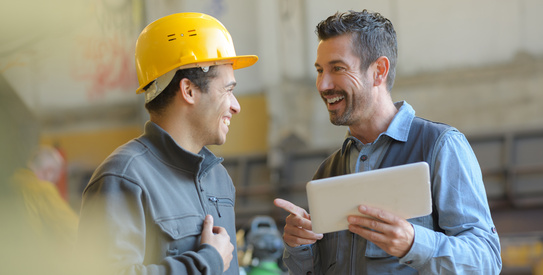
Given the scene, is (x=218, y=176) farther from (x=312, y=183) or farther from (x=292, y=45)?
(x=292, y=45)

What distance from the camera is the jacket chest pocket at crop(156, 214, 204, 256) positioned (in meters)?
1.57

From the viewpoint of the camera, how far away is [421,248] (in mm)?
1664

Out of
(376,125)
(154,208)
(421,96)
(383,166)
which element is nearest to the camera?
(154,208)

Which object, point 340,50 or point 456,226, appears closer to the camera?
point 456,226

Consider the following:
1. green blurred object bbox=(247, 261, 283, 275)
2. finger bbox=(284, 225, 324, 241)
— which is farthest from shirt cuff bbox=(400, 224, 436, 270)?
green blurred object bbox=(247, 261, 283, 275)

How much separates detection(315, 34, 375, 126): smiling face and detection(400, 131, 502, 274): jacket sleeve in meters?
0.36

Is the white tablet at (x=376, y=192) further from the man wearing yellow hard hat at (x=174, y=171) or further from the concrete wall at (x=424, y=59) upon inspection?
the concrete wall at (x=424, y=59)

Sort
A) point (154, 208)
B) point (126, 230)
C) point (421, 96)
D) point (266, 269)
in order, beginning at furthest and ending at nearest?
point (421, 96) → point (266, 269) → point (154, 208) → point (126, 230)

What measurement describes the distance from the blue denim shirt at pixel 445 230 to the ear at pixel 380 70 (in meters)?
0.15

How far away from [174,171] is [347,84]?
775 mm

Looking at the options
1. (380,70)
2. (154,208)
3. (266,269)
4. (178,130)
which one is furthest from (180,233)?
(266,269)

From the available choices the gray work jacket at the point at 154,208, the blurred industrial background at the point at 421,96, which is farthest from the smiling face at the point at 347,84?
the blurred industrial background at the point at 421,96

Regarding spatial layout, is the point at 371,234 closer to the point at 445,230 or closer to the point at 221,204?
the point at 445,230

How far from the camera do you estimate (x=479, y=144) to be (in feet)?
27.3
